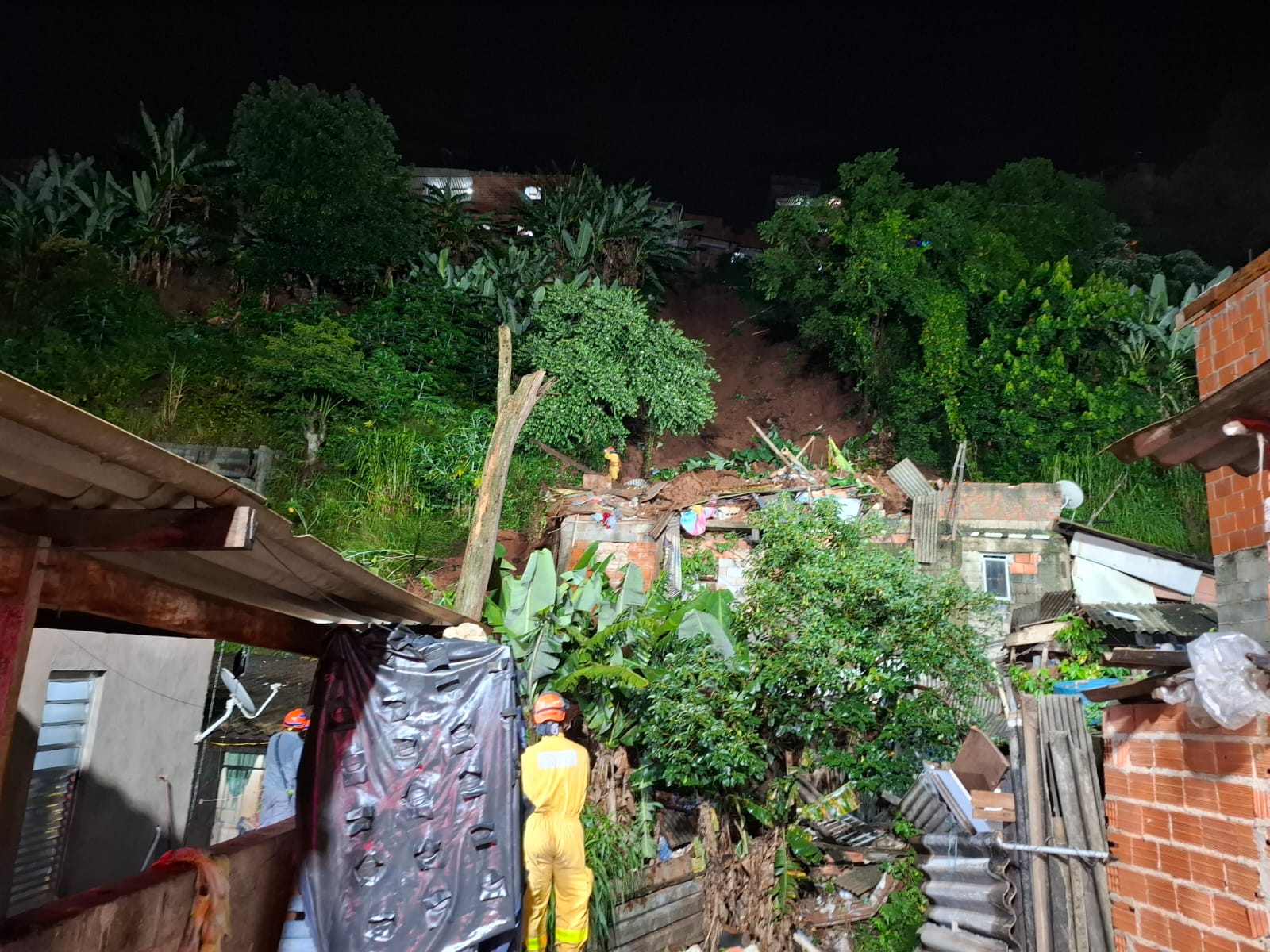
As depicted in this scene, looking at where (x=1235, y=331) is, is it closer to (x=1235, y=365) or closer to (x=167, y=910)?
(x=1235, y=365)

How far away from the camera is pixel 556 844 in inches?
213

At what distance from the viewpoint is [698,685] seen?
754 cm

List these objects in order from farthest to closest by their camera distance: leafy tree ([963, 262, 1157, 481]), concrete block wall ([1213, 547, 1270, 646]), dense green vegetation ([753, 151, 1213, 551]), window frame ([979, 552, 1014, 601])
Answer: dense green vegetation ([753, 151, 1213, 551]) → leafy tree ([963, 262, 1157, 481]) → window frame ([979, 552, 1014, 601]) → concrete block wall ([1213, 547, 1270, 646])

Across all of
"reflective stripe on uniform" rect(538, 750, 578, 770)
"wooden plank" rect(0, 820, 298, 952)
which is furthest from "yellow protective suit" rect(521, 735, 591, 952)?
"wooden plank" rect(0, 820, 298, 952)

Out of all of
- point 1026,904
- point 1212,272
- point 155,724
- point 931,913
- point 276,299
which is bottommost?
point 931,913

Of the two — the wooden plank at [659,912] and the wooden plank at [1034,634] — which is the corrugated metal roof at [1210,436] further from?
the wooden plank at [1034,634]

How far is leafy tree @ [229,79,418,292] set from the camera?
19703mm

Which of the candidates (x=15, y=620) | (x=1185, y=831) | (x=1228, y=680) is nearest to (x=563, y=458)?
(x=1185, y=831)

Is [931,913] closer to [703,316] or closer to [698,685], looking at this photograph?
[698,685]

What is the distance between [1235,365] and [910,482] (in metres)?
10.1

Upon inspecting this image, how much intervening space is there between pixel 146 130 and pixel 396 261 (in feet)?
25.8

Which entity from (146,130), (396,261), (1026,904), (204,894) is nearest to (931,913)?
(1026,904)

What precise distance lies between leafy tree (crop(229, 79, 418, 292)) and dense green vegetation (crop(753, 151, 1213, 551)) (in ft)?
31.9

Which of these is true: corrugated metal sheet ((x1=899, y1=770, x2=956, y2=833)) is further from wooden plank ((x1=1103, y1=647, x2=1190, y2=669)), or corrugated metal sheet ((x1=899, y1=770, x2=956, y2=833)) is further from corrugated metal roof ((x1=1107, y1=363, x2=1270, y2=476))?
corrugated metal roof ((x1=1107, y1=363, x2=1270, y2=476))
